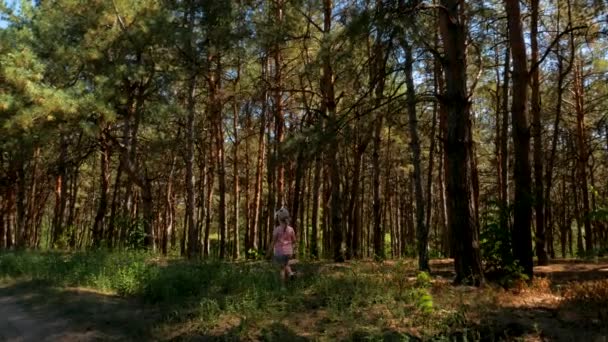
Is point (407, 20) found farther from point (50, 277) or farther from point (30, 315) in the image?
point (50, 277)

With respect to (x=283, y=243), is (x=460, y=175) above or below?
above

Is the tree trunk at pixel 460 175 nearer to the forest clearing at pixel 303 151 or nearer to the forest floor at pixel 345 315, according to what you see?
the forest clearing at pixel 303 151

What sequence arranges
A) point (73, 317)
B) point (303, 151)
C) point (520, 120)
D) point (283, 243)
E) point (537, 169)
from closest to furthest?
1. point (73, 317)
2. point (303, 151)
3. point (283, 243)
4. point (520, 120)
5. point (537, 169)

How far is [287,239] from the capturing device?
10.1 metres

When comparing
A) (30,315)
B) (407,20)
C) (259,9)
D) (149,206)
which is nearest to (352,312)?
(407,20)

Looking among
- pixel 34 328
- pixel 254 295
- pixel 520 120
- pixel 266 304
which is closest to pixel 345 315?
pixel 266 304

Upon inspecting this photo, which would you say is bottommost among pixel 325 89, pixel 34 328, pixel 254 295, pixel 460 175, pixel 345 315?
pixel 34 328

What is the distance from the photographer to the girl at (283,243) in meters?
9.99

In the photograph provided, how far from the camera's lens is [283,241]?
10023 millimetres

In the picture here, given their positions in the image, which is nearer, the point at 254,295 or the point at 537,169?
the point at 254,295

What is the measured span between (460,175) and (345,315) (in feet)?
11.2

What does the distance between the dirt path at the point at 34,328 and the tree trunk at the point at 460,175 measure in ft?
20.1

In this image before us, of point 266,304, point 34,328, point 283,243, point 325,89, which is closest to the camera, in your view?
point 34,328

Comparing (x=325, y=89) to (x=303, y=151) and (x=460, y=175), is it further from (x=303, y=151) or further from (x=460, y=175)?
(x=460, y=175)
